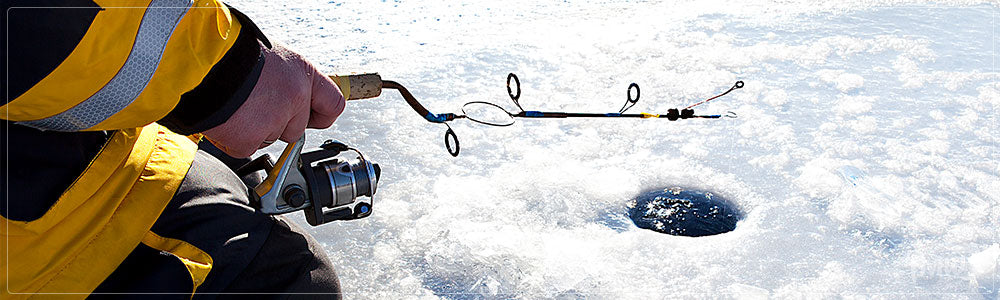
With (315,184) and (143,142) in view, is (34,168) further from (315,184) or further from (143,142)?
(315,184)

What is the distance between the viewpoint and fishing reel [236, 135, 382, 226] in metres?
1.47

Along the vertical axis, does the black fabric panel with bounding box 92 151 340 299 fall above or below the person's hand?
below

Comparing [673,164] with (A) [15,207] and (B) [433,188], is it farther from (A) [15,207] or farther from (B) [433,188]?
(A) [15,207]

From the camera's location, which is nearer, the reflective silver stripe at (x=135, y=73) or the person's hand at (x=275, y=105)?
the reflective silver stripe at (x=135, y=73)

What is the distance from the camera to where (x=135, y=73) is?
3.33 ft

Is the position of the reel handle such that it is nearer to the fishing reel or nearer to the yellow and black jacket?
the fishing reel

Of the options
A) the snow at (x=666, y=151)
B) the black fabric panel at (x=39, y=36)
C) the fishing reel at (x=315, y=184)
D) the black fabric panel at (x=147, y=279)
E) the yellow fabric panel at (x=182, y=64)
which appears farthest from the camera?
the snow at (x=666, y=151)

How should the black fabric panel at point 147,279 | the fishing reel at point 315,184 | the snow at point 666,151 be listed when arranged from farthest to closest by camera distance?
the snow at point 666,151 → the fishing reel at point 315,184 → the black fabric panel at point 147,279

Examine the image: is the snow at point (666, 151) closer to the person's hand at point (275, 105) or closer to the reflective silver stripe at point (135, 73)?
the person's hand at point (275, 105)

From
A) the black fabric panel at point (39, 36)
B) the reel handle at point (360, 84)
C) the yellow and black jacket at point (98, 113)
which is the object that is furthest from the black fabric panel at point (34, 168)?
the reel handle at point (360, 84)

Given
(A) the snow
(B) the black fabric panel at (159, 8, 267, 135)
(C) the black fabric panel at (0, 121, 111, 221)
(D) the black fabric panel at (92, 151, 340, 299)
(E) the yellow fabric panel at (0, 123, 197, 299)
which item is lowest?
(A) the snow

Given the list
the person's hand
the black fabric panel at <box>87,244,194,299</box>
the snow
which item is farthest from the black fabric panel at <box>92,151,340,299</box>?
the snow

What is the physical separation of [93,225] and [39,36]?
0.34m

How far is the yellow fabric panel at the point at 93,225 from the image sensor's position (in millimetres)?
1067
